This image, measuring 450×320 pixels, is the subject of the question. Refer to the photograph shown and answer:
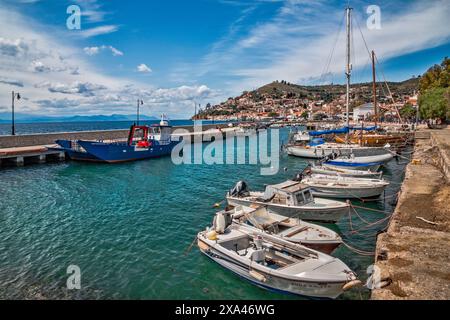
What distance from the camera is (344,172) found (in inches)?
897

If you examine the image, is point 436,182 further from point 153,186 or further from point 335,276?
point 153,186

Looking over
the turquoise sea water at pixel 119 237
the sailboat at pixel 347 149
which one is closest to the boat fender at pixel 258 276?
the turquoise sea water at pixel 119 237

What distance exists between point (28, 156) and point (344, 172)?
31.3 m

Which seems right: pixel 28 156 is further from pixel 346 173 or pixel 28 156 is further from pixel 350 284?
pixel 350 284

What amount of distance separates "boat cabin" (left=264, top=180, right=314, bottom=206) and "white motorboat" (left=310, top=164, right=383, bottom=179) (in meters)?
8.59

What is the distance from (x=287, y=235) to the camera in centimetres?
1078

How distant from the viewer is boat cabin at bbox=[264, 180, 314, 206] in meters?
13.9

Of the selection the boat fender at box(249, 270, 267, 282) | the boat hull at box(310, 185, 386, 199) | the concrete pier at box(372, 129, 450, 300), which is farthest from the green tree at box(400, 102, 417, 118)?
the boat fender at box(249, 270, 267, 282)

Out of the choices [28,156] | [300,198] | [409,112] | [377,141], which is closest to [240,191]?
[300,198]

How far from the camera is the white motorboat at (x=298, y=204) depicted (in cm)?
1370

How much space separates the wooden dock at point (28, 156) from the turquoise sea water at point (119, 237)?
176 inches

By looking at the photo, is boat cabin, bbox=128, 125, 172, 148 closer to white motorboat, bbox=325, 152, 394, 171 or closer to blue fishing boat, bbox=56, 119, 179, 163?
blue fishing boat, bbox=56, 119, 179, 163

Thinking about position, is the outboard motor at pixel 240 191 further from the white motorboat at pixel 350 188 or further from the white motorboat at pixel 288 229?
the white motorboat at pixel 350 188
